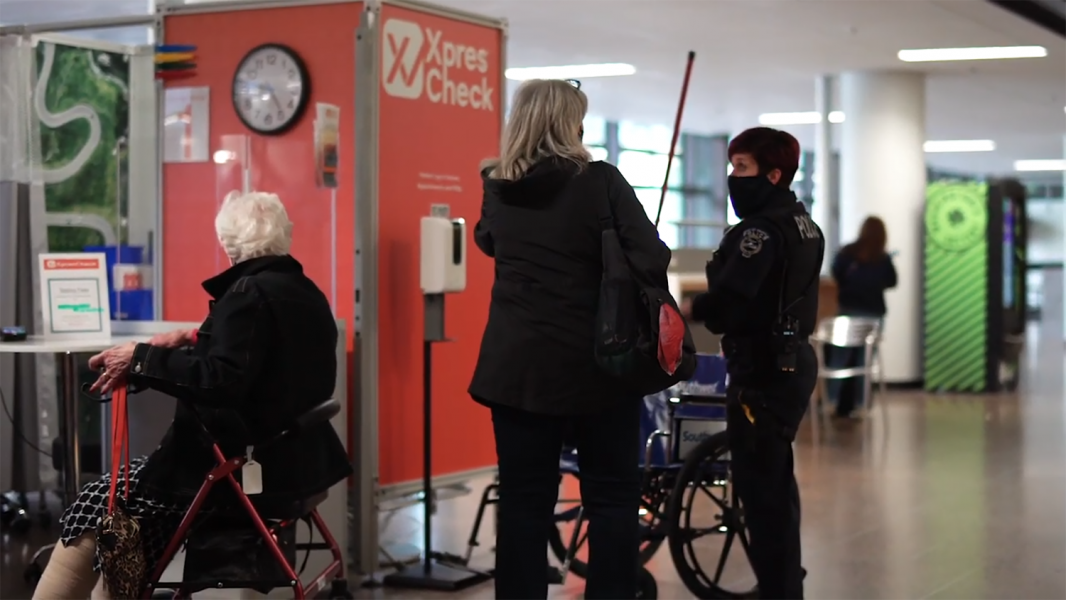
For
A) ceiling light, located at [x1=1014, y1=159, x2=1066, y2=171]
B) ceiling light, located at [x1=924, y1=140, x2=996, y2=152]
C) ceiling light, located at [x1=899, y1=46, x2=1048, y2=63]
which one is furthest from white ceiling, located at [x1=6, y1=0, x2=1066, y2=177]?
ceiling light, located at [x1=1014, y1=159, x2=1066, y2=171]

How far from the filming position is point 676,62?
→ 11.6m

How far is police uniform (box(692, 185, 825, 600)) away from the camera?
3.48 meters

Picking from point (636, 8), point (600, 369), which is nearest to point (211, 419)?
point (600, 369)

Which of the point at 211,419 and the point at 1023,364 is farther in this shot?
the point at 1023,364

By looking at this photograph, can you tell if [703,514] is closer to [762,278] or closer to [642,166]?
[762,278]

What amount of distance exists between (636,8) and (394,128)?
15.5 ft

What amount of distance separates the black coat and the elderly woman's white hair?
28.5 inches

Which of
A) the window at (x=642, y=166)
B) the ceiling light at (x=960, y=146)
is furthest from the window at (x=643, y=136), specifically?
the ceiling light at (x=960, y=146)

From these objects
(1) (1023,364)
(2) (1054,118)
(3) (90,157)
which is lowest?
(1) (1023,364)

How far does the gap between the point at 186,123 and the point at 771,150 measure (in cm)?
242

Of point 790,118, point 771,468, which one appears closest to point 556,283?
point 771,468

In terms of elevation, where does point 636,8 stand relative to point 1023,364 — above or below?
above

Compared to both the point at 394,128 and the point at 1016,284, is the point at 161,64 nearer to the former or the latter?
the point at 394,128

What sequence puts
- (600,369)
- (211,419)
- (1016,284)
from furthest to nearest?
(1016,284), (211,419), (600,369)
